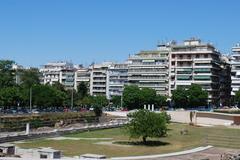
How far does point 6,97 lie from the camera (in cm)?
12088

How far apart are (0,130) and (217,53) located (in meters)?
102

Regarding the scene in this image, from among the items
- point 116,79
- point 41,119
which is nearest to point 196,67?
point 116,79

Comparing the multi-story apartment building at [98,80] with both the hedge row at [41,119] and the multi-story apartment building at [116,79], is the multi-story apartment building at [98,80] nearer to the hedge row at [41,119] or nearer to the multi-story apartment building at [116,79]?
the multi-story apartment building at [116,79]

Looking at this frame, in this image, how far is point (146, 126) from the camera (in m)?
60.2

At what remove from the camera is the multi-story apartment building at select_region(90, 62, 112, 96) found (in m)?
176

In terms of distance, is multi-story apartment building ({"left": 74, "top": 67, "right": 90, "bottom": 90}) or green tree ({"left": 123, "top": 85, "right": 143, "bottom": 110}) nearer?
green tree ({"left": 123, "top": 85, "right": 143, "bottom": 110})

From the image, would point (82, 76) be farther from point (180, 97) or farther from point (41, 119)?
point (41, 119)

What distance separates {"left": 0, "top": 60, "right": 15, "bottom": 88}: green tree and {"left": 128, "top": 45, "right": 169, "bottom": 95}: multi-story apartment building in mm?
35247

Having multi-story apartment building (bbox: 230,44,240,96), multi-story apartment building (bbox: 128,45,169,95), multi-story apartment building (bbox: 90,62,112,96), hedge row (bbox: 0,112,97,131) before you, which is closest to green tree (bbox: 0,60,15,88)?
multi-story apartment building (bbox: 128,45,169,95)

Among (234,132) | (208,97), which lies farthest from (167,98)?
(234,132)

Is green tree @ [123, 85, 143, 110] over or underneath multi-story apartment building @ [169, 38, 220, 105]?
underneath

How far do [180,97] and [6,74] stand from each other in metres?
45.0

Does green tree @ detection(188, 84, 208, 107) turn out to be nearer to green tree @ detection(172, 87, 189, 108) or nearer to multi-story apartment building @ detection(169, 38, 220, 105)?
green tree @ detection(172, 87, 189, 108)

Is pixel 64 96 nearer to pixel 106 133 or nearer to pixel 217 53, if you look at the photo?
pixel 217 53
